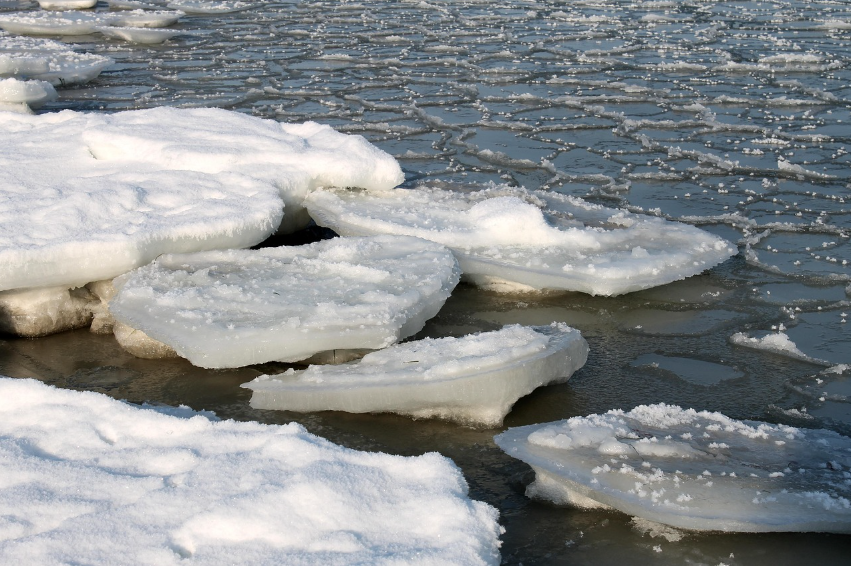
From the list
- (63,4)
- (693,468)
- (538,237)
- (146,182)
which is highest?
(63,4)

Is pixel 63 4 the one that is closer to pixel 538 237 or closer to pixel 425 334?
pixel 538 237

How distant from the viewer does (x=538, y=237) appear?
13.3ft

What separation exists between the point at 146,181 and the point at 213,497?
2183 millimetres

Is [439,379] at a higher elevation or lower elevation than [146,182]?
lower

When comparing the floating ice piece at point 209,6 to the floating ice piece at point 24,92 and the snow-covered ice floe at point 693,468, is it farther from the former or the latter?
the snow-covered ice floe at point 693,468

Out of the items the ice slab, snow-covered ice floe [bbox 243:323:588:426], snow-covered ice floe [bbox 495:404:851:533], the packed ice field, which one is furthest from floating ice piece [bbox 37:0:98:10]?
snow-covered ice floe [bbox 495:404:851:533]

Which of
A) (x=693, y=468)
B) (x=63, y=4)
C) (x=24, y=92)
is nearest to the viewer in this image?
(x=693, y=468)

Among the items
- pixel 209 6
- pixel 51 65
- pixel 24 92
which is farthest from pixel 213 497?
pixel 209 6

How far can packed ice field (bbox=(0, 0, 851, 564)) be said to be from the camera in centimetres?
237

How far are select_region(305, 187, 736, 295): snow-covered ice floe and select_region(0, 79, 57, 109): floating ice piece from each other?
303 cm

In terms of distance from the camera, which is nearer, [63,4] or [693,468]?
[693,468]

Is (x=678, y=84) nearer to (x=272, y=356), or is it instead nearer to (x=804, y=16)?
(x=804, y=16)

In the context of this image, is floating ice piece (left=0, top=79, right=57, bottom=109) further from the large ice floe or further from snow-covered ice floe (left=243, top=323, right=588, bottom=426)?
snow-covered ice floe (left=243, top=323, right=588, bottom=426)

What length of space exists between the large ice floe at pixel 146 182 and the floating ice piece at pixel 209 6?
6573 mm
